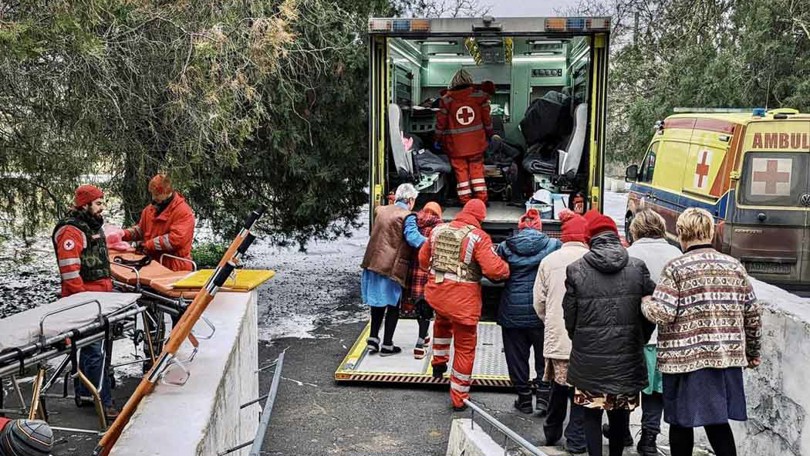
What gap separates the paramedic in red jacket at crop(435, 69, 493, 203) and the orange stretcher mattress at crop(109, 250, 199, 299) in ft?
12.1

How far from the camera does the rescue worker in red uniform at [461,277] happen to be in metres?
5.42

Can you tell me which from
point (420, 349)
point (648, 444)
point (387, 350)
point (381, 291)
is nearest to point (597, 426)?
point (648, 444)

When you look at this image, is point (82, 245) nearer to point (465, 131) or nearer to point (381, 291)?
point (381, 291)

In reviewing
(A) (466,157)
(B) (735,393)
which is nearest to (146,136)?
(A) (466,157)

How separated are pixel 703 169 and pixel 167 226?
21.8 ft

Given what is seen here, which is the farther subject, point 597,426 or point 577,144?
point 577,144

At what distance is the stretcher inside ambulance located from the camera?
7.57 meters

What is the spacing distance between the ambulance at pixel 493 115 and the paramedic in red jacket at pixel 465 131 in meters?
0.12

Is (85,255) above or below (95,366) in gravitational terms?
above

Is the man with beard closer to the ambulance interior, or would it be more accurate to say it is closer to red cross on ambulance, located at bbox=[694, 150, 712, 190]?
the ambulance interior

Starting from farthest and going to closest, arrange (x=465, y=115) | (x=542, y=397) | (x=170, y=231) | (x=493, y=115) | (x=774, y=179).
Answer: (x=493, y=115), (x=774, y=179), (x=465, y=115), (x=170, y=231), (x=542, y=397)

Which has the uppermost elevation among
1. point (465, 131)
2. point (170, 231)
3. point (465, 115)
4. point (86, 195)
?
point (465, 115)

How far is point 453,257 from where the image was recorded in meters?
5.48

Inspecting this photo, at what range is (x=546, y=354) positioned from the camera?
4.81 meters
